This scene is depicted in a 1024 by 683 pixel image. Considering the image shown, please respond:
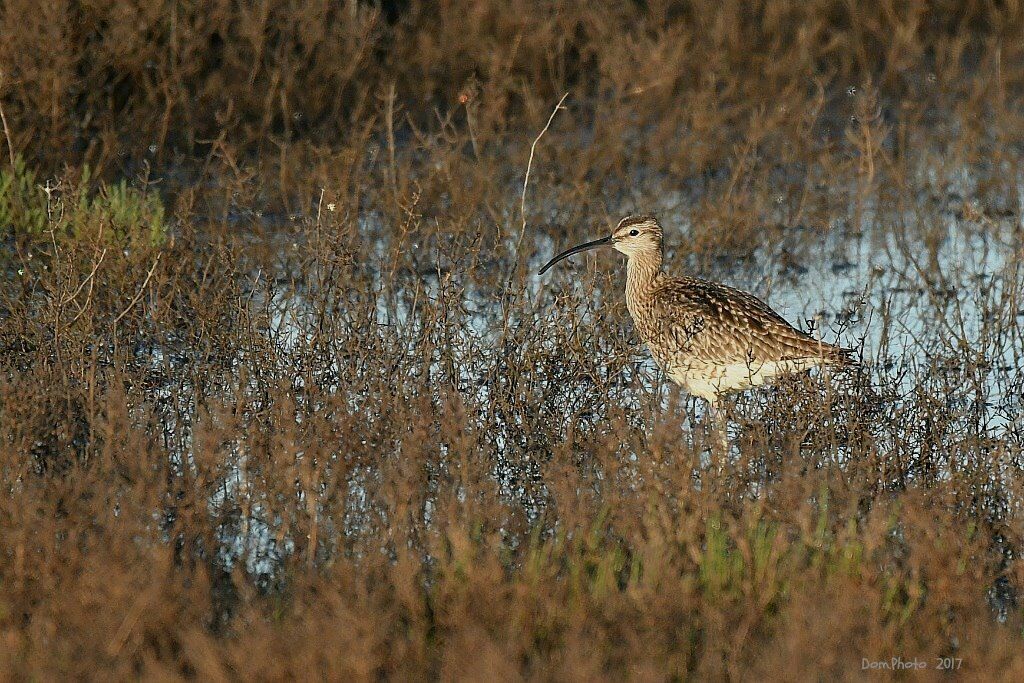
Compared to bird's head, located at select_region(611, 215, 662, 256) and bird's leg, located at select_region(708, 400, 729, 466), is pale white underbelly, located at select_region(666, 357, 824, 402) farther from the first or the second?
bird's head, located at select_region(611, 215, 662, 256)

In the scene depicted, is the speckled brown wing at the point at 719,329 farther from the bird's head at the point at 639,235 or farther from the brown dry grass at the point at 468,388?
the bird's head at the point at 639,235

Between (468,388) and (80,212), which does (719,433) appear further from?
(80,212)

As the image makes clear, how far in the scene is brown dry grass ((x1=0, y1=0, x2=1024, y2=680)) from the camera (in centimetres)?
400

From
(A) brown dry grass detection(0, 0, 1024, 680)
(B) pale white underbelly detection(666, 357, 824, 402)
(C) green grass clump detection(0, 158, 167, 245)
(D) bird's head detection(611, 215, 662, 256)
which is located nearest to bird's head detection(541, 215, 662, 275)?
(D) bird's head detection(611, 215, 662, 256)

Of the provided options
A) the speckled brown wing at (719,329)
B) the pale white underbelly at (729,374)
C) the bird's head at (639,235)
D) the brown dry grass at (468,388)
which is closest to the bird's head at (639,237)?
the bird's head at (639,235)

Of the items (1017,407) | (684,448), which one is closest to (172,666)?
(684,448)

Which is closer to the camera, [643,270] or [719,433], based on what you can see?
[719,433]

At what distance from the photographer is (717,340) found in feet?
19.6

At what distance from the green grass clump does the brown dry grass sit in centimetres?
12

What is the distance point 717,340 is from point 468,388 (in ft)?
3.22

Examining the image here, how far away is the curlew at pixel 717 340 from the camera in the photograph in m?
5.79

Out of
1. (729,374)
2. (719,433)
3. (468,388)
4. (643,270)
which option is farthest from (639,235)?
(719,433)

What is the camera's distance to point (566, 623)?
4.05m

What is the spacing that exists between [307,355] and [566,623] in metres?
2.14
